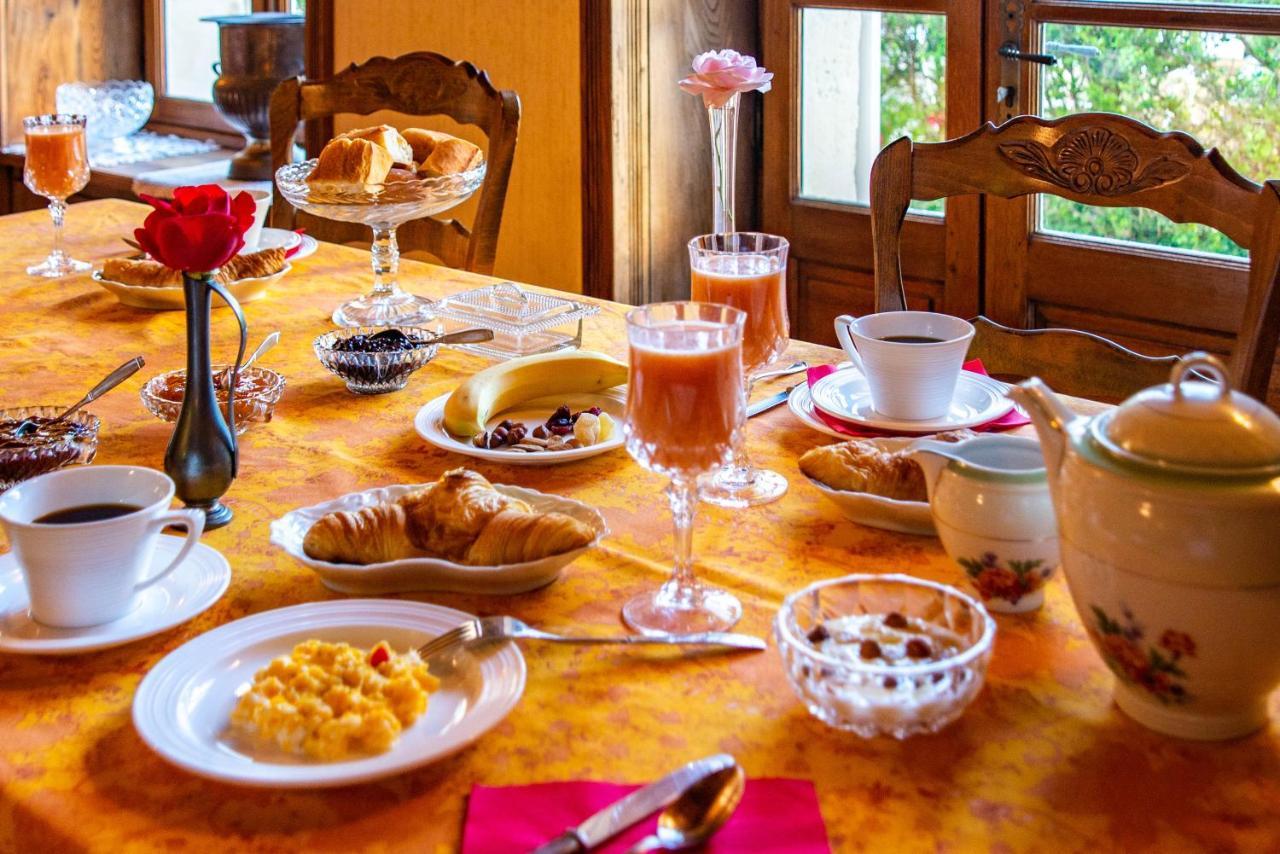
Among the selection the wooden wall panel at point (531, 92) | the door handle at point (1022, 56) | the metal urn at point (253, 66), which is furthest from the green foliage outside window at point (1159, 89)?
the metal urn at point (253, 66)

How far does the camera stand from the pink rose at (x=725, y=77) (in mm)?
1499

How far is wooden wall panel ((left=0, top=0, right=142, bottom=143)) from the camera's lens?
4.15 meters

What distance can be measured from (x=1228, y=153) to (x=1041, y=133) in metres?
0.96

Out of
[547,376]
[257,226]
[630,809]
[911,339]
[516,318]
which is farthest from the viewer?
[257,226]

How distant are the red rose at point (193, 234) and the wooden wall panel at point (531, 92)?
1.87 meters

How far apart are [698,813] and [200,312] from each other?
643 mm

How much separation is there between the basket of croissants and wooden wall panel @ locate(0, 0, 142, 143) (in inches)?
141

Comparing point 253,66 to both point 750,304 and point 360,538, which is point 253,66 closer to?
point 750,304

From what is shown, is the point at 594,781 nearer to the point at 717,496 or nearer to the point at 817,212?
the point at 717,496

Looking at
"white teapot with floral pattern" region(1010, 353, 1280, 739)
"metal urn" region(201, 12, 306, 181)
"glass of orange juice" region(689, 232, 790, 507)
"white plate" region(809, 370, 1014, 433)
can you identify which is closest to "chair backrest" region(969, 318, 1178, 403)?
"white plate" region(809, 370, 1014, 433)

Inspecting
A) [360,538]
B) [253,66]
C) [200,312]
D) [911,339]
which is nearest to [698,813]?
[360,538]

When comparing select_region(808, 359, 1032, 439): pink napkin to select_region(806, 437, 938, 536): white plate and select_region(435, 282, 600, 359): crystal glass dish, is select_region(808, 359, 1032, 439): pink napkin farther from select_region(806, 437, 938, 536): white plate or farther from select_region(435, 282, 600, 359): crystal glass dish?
select_region(435, 282, 600, 359): crystal glass dish

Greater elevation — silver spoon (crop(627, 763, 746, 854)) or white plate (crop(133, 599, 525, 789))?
white plate (crop(133, 599, 525, 789))

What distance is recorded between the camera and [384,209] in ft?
6.21
